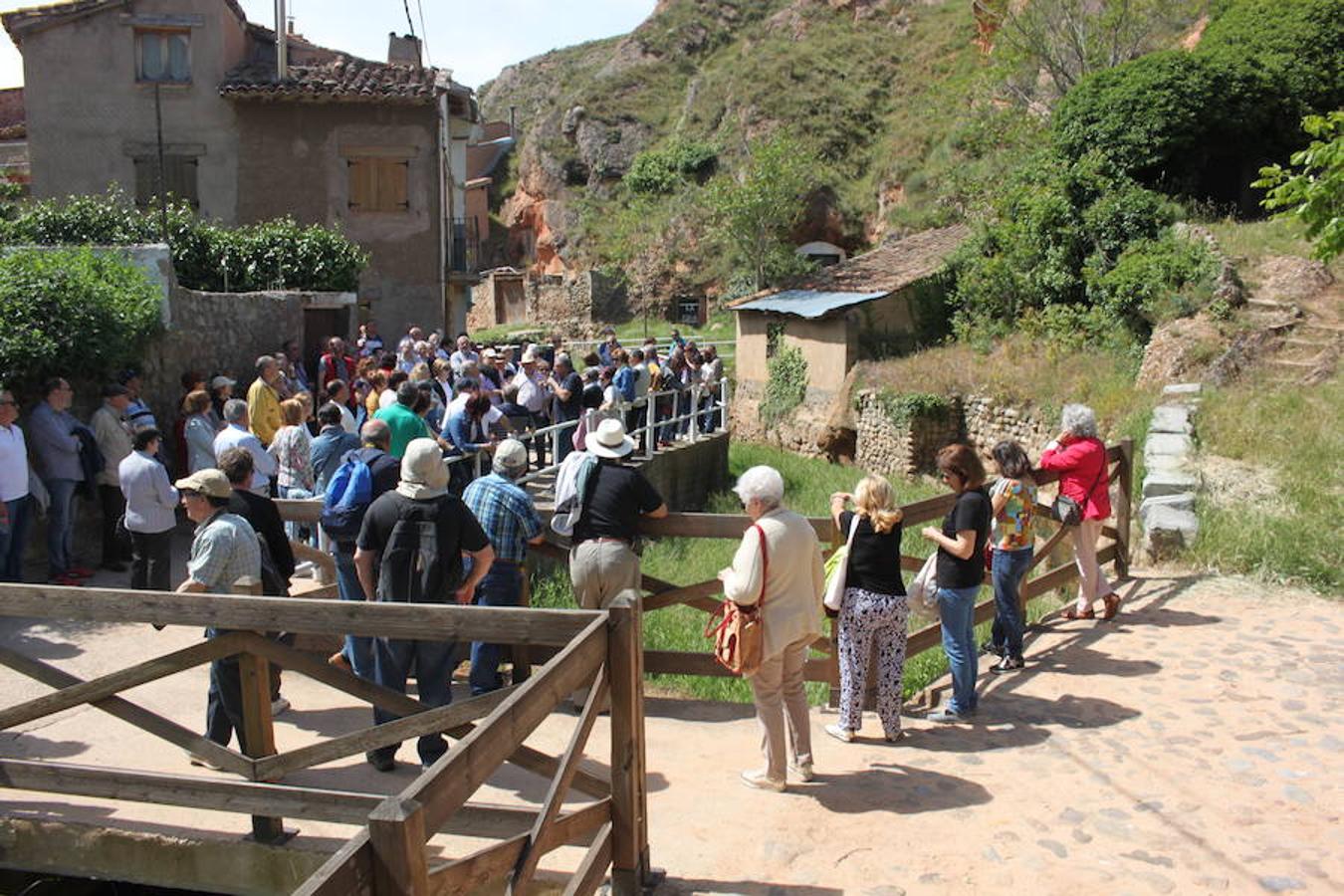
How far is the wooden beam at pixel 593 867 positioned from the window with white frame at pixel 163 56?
22116 millimetres

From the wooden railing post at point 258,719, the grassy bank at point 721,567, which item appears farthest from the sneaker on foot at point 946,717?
the wooden railing post at point 258,719

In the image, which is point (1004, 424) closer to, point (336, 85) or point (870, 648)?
point (336, 85)

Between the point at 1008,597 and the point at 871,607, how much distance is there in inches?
72.6

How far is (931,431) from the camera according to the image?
22578 mm

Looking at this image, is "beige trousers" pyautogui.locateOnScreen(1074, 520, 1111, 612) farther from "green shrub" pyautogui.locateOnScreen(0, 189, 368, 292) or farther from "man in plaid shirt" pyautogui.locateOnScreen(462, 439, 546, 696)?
"green shrub" pyautogui.locateOnScreen(0, 189, 368, 292)

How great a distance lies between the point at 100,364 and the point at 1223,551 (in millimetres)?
10390

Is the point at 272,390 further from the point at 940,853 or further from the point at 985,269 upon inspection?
the point at 985,269

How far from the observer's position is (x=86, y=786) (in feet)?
14.8

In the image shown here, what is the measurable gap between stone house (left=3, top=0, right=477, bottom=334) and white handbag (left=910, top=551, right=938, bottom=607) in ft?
59.4

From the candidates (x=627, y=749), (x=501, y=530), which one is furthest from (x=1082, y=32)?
(x=627, y=749)

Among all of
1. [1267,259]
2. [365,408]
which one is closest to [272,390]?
[365,408]

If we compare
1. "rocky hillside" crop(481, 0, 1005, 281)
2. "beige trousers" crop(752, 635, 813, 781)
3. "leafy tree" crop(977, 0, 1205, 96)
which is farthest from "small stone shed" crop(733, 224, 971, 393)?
"beige trousers" crop(752, 635, 813, 781)

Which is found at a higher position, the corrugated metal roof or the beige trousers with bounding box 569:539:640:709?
the corrugated metal roof

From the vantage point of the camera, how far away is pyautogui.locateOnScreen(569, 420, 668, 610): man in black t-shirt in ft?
19.8
